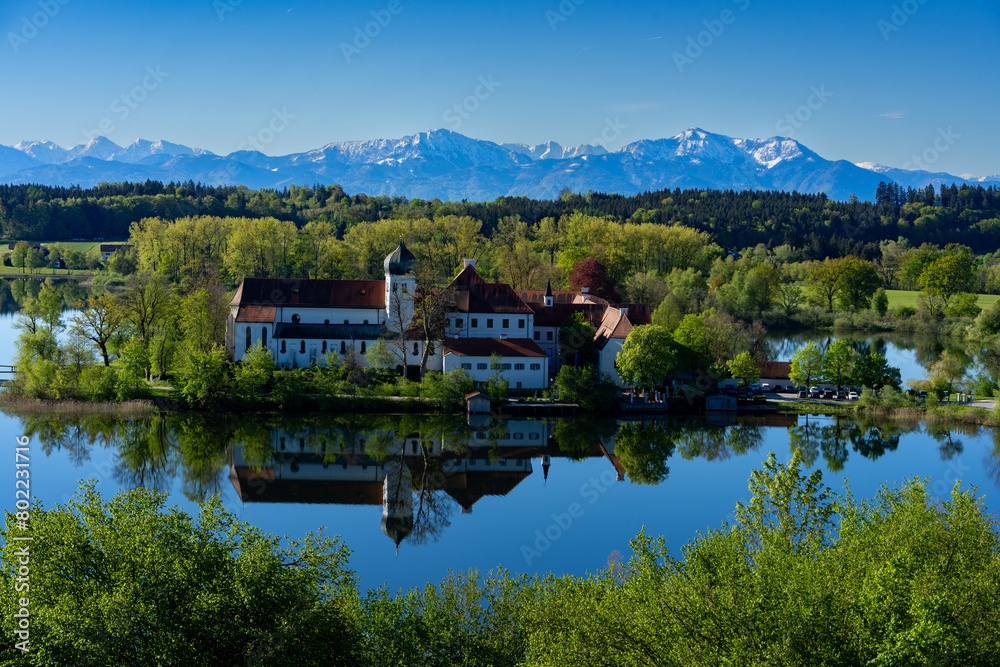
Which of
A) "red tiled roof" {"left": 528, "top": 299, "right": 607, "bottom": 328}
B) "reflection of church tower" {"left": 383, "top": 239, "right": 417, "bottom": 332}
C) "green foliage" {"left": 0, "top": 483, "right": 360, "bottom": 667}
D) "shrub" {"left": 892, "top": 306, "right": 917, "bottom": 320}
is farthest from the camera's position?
"shrub" {"left": 892, "top": 306, "right": 917, "bottom": 320}

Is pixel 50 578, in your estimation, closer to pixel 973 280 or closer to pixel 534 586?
pixel 534 586

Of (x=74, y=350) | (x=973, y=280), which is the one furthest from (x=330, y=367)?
(x=973, y=280)

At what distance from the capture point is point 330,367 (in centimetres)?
4700

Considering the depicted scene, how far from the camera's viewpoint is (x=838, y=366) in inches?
1967

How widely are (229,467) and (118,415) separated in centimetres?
1087

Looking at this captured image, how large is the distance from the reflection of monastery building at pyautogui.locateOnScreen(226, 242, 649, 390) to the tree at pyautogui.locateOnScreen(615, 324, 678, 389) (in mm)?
1719

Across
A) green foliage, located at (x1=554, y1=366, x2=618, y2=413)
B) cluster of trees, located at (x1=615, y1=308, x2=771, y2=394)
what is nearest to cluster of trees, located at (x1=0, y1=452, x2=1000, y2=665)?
green foliage, located at (x1=554, y1=366, x2=618, y2=413)

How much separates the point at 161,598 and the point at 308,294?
38299 millimetres

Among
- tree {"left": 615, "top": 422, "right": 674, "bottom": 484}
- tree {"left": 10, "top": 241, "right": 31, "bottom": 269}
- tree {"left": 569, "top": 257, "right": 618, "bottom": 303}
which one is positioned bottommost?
tree {"left": 615, "top": 422, "right": 674, "bottom": 484}

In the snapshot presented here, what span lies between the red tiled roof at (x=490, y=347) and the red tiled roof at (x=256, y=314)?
10.00 m

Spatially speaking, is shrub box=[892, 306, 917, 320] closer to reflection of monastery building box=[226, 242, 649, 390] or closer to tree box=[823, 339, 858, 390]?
tree box=[823, 339, 858, 390]

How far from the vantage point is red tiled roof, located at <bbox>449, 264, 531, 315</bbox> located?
170 ft

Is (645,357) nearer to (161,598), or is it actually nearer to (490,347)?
(490,347)

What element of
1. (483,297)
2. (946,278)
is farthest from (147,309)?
(946,278)
